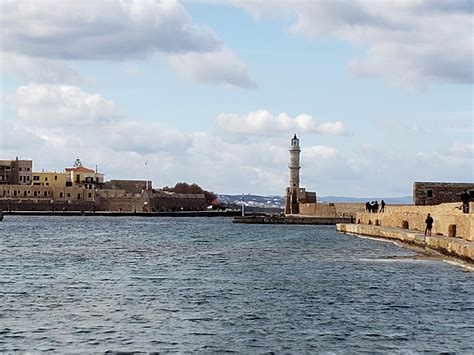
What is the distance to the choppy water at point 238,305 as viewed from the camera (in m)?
15.3

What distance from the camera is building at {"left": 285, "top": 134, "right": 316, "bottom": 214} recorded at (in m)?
101

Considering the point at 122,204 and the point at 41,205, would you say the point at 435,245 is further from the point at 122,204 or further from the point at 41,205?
the point at 122,204

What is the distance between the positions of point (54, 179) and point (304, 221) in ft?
208

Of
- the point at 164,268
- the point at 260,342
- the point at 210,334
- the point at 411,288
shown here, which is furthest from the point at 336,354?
the point at 164,268

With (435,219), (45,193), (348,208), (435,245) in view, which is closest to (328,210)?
(348,208)

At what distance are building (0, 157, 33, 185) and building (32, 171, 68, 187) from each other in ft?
4.38

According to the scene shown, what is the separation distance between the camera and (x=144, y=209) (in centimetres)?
13675

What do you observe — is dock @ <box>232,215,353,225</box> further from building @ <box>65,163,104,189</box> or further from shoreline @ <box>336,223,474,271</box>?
building @ <box>65,163,104,189</box>

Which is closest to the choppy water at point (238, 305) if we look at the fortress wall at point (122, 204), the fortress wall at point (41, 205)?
the fortress wall at point (41, 205)

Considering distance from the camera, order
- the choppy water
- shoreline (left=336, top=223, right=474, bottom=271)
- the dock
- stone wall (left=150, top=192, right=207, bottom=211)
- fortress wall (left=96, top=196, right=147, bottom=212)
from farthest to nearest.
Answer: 1. stone wall (left=150, top=192, right=207, bottom=211)
2. fortress wall (left=96, top=196, right=147, bottom=212)
3. the dock
4. shoreline (left=336, top=223, right=474, bottom=271)
5. the choppy water

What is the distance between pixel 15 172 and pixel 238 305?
128 m

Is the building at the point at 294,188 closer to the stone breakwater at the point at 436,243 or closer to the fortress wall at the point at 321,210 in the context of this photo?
the fortress wall at the point at 321,210

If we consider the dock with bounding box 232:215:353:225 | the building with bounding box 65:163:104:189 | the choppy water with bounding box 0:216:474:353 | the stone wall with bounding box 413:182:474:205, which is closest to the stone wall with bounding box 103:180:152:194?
the building with bounding box 65:163:104:189

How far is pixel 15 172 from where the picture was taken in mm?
143125
